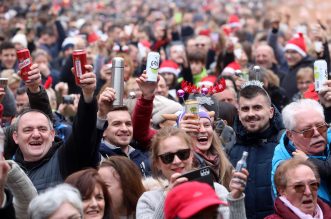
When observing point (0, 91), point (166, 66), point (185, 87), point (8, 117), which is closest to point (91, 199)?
point (0, 91)

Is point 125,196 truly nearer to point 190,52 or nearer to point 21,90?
point 21,90

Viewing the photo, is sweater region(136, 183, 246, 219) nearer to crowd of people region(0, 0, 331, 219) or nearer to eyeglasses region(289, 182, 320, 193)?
crowd of people region(0, 0, 331, 219)

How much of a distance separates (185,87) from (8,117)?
8.96 ft

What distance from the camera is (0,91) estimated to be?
8.07m

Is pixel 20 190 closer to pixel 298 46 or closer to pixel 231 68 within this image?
pixel 231 68

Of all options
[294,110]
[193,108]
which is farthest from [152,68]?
[294,110]

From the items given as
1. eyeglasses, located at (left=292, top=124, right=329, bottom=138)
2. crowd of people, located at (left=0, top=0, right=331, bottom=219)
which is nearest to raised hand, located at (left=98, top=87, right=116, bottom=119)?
crowd of people, located at (left=0, top=0, right=331, bottom=219)

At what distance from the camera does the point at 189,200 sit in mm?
5629

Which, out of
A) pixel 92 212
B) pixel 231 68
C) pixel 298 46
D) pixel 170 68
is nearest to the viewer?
pixel 92 212

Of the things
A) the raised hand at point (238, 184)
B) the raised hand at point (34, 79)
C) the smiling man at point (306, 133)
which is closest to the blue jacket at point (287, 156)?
the smiling man at point (306, 133)

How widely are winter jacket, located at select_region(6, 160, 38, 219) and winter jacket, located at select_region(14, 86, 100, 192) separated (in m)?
0.69

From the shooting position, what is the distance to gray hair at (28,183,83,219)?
237 inches

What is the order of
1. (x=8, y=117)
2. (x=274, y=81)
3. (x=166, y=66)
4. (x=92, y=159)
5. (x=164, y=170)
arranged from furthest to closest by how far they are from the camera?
(x=166, y=66), (x=274, y=81), (x=8, y=117), (x=92, y=159), (x=164, y=170)

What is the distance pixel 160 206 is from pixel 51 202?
0.90 meters
